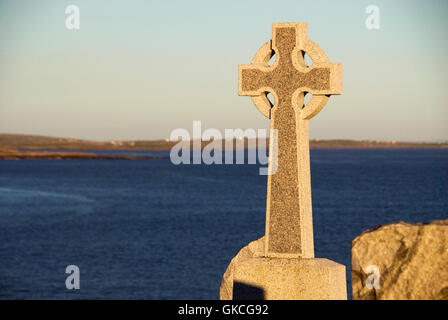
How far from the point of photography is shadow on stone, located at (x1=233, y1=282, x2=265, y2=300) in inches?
320

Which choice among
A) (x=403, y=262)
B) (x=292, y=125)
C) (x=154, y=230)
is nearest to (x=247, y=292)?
(x=292, y=125)

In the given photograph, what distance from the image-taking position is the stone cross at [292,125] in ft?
27.5

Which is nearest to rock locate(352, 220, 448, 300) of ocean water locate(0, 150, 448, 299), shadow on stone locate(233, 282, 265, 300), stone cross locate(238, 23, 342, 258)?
stone cross locate(238, 23, 342, 258)

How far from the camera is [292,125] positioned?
334 inches

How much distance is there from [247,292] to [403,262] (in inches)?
107

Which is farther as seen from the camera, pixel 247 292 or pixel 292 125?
pixel 292 125

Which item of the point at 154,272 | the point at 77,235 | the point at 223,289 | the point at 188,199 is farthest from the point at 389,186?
the point at 223,289

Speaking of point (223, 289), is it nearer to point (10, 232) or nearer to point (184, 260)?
point (184, 260)

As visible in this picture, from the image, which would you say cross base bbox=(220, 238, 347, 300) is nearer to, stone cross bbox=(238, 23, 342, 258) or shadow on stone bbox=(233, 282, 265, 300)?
shadow on stone bbox=(233, 282, 265, 300)

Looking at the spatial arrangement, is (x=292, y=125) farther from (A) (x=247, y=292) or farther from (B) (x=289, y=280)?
(A) (x=247, y=292)

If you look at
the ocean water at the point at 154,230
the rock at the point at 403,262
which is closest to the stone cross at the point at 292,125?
the rock at the point at 403,262

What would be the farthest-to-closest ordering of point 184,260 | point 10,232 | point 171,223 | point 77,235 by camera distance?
point 171,223, point 10,232, point 77,235, point 184,260
